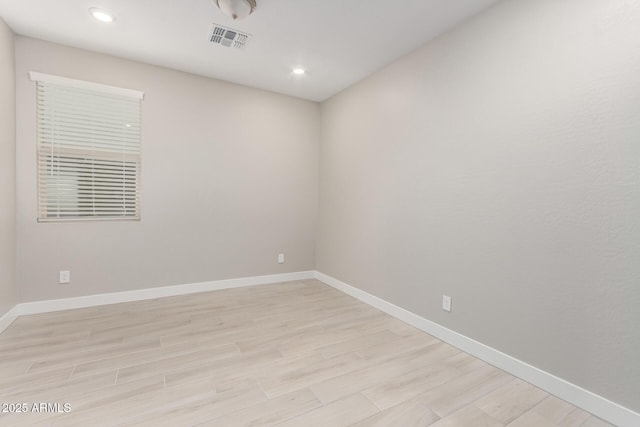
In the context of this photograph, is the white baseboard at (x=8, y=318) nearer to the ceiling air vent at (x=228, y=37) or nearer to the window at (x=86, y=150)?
the window at (x=86, y=150)

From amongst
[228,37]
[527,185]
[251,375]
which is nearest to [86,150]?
[228,37]

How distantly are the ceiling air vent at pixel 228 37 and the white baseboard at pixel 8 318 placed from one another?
3.04m

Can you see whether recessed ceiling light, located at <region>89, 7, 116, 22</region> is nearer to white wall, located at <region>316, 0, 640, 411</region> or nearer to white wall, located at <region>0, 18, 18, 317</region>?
white wall, located at <region>0, 18, 18, 317</region>

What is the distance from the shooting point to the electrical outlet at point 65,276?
2871 millimetres

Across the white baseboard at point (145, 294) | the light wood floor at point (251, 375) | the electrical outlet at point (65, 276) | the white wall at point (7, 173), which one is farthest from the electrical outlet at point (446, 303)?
the white wall at point (7, 173)

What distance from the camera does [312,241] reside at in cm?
435

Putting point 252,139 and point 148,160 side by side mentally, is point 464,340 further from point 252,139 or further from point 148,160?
Answer: point 148,160

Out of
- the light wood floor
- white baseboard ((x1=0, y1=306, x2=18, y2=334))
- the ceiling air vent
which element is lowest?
the light wood floor

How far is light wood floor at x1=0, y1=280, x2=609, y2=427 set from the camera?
1548 mm

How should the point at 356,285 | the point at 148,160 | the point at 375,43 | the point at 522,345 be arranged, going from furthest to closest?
the point at 356,285 → the point at 148,160 → the point at 375,43 → the point at 522,345

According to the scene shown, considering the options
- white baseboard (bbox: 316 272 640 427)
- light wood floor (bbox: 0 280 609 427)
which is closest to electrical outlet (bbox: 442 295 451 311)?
white baseboard (bbox: 316 272 640 427)

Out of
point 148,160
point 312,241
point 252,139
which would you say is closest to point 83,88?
point 148,160

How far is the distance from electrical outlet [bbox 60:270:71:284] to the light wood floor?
12.8 inches

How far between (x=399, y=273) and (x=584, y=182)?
1.65 meters
